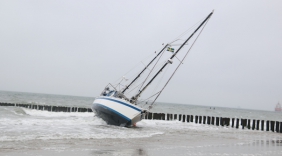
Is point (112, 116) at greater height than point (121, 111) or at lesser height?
lesser

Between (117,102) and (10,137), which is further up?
(117,102)

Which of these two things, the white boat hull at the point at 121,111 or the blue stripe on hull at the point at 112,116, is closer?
the white boat hull at the point at 121,111

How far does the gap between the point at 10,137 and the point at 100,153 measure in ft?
18.8

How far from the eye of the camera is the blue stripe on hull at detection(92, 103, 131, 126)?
23703 mm

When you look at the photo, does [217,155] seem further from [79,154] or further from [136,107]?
[136,107]

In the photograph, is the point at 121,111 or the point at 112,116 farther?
the point at 112,116

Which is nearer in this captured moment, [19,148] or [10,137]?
[19,148]

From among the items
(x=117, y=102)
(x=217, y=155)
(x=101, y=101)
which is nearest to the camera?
(x=217, y=155)

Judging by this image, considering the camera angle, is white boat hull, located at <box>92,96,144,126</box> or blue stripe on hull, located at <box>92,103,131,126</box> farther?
blue stripe on hull, located at <box>92,103,131,126</box>

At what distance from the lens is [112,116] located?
24.2 m

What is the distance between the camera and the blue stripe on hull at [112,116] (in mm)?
23703

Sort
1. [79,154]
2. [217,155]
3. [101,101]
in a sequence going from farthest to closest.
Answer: [101,101] → [217,155] → [79,154]

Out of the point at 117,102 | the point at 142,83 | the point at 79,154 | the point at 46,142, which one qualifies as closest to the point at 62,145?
the point at 46,142

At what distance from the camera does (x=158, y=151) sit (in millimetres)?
13297
